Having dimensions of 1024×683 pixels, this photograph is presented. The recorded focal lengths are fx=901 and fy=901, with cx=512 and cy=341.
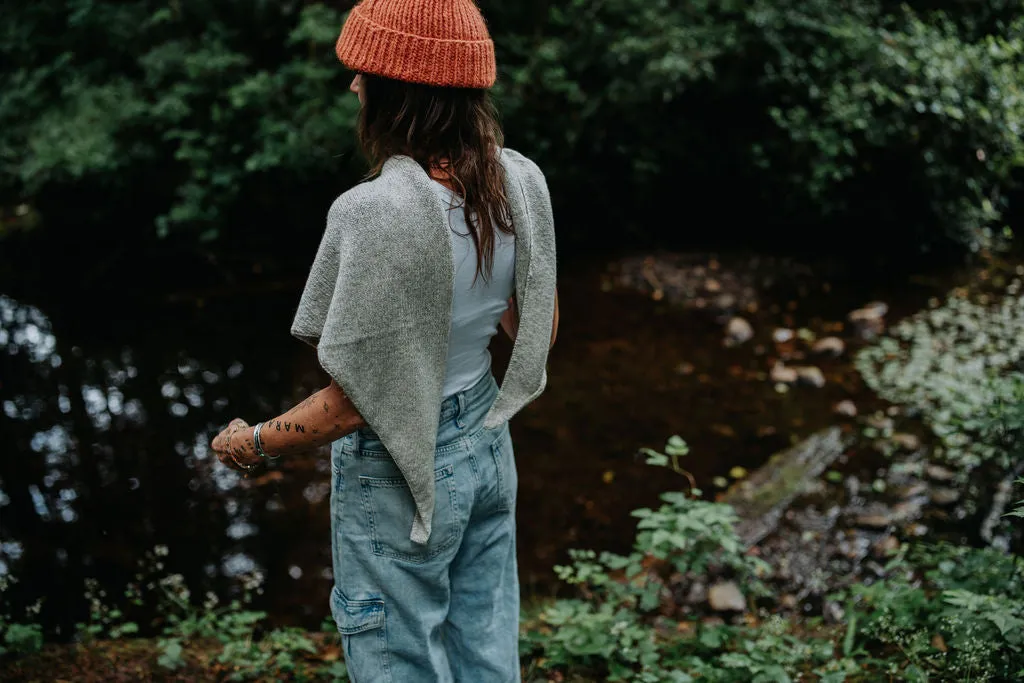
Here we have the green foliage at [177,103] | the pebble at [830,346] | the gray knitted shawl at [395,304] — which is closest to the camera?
the gray knitted shawl at [395,304]

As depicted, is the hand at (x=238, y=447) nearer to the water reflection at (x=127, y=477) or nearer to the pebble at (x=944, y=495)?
the water reflection at (x=127, y=477)

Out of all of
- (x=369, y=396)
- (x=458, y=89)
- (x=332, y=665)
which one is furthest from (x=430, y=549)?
(x=332, y=665)

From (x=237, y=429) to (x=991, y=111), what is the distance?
581cm

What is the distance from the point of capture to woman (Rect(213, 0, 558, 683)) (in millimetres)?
1538

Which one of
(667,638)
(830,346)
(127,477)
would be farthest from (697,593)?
(127,477)

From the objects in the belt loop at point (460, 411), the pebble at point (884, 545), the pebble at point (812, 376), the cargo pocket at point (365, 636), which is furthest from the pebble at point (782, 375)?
the cargo pocket at point (365, 636)

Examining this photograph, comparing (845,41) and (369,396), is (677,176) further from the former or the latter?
(369,396)

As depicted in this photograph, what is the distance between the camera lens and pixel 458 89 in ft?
5.29

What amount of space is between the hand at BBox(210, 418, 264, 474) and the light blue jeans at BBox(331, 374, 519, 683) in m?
0.16

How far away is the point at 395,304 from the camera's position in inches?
61.0

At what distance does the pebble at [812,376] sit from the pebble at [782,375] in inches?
1.3

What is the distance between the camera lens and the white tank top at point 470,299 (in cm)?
163

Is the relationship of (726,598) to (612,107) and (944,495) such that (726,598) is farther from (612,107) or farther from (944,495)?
(612,107)

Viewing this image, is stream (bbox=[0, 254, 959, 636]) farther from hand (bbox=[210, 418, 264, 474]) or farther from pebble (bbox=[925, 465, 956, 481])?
hand (bbox=[210, 418, 264, 474])
